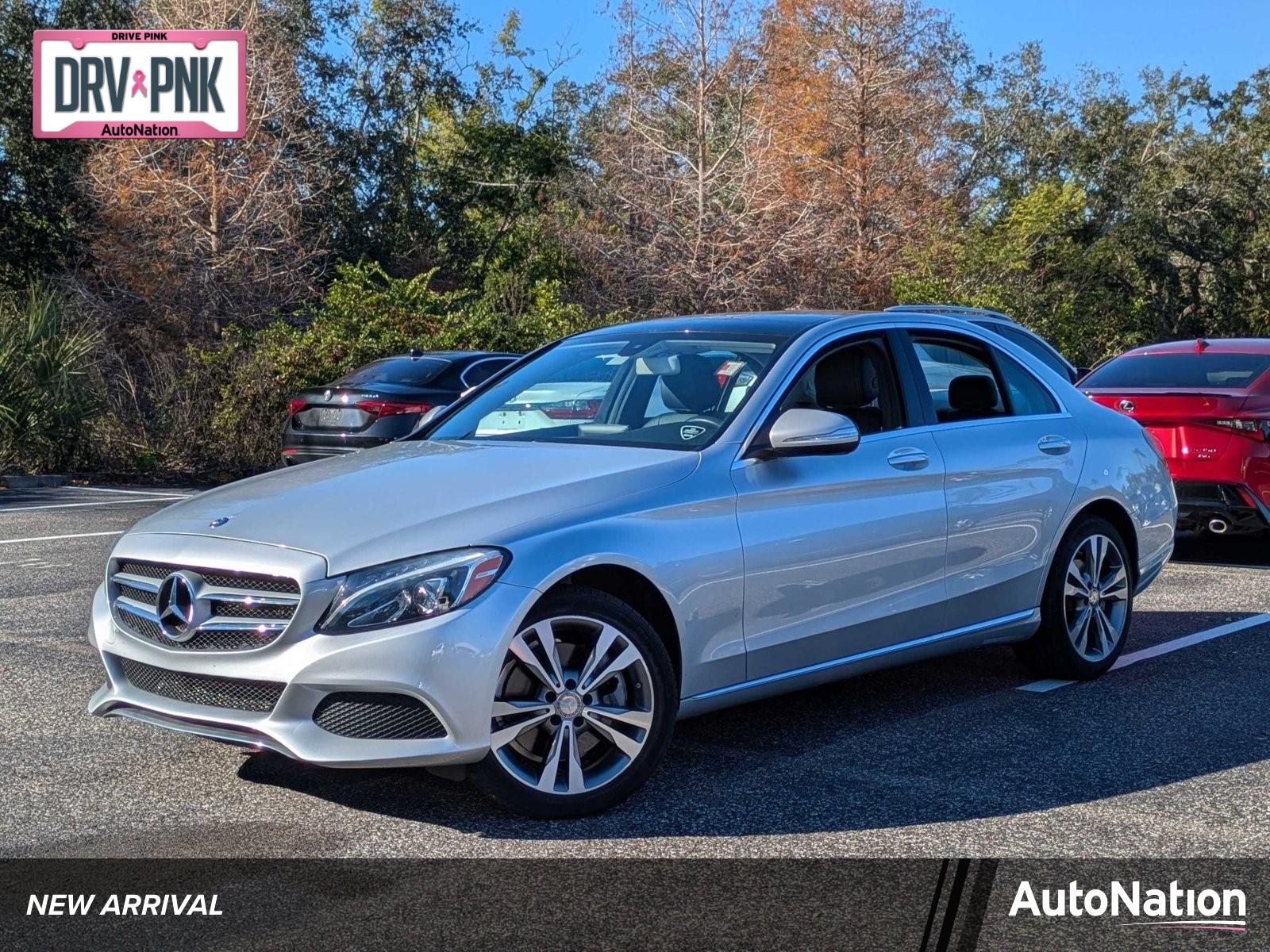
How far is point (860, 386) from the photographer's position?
6.23m

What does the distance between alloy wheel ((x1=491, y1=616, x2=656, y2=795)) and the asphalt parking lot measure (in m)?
0.18

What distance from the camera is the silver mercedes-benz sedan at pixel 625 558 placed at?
454 centimetres

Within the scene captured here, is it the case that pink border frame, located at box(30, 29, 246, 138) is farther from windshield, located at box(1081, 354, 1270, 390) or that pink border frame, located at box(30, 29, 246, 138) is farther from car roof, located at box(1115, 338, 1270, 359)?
windshield, located at box(1081, 354, 1270, 390)

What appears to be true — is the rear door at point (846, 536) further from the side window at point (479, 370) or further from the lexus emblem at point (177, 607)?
the side window at point (479, 370)

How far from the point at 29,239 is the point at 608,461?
27842 millimetres

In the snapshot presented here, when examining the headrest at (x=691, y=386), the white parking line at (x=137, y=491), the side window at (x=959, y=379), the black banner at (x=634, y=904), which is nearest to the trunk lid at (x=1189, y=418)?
the side window at (x=959, y=379)

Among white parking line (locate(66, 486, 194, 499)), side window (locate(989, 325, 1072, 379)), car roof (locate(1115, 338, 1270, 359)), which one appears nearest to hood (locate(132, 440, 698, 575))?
car roof (locate(1115, 338, 1270, 359))

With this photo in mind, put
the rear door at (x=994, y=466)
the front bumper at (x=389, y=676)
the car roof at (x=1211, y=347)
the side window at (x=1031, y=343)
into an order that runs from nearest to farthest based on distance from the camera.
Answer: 1. the front bumper at (x=389, y=676)
2. the rear door at (x=994, y=466)
3. the car roof at (x=1211, y=347)
4. the side window at (x=1031, y=343)

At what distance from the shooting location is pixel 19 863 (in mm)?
4418

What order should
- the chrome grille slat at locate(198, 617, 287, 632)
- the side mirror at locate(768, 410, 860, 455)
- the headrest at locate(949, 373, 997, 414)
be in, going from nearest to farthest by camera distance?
1. the chrome grille slat at locate(198, 617, 287, 632)
2. the side mirror at locate(768, 410, 860, 455)
3. the headrest at locate(949, 373, 997, 414)

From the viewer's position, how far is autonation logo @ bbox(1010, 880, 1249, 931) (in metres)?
4.02

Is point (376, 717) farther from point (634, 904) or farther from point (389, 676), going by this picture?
point (634, 904)

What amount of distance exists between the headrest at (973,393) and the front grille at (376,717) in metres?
3.05

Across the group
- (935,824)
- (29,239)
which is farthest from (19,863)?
(29,239)
